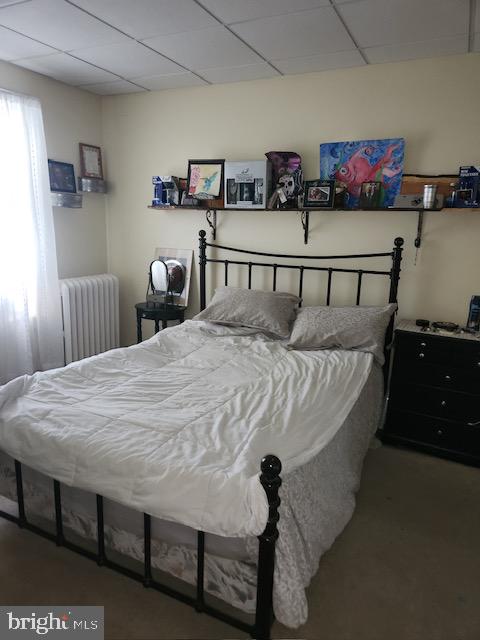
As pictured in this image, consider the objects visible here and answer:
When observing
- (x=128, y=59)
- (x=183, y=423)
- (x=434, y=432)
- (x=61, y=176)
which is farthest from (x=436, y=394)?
(x=61, y=176)

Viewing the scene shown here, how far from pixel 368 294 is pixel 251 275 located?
915mm

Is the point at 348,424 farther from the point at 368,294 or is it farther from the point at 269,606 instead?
the point at 368,294

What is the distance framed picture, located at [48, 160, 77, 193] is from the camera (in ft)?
11.5

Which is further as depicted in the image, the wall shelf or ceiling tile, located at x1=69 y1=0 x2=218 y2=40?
the wall shelf

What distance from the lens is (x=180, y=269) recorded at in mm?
3787

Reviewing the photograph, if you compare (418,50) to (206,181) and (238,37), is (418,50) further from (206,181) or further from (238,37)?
(206,181)

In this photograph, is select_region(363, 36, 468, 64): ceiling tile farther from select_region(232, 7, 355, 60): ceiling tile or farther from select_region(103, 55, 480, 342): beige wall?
select_region(232, 7, 355, 60): ceiling tile

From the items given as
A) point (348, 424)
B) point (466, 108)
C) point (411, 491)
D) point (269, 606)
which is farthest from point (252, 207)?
point (269, 606)

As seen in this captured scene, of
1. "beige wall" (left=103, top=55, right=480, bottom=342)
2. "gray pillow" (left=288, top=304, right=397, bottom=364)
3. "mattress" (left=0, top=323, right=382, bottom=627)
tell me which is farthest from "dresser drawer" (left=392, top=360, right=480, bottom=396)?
"mattress" (left=0, top=323, right=382, bottom=627)

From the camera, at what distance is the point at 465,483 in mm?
2449

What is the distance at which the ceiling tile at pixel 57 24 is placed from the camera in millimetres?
2219

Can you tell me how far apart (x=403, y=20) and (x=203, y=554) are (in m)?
2.57

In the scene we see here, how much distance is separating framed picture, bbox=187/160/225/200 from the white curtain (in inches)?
42.7

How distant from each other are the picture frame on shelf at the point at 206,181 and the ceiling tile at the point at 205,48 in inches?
26.8
